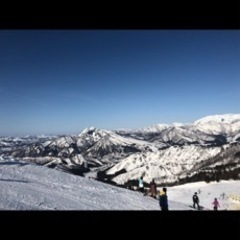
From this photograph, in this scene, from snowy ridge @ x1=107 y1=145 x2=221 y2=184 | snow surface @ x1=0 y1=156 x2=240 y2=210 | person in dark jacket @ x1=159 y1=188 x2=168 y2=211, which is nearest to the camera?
snow surface @ x1=0 y1=156 x2=240 y2=210

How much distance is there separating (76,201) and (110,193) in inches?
86.8

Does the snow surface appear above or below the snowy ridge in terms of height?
above

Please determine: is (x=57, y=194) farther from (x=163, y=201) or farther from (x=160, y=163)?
(x=160, y=163)

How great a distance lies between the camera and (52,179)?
13516 mm

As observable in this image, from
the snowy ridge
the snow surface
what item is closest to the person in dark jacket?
the snow surface

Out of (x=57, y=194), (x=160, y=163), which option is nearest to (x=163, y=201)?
(x=57, y=194)

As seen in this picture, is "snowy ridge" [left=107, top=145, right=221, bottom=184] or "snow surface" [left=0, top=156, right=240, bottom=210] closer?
"snow surface" [left=0, top=156, right=240, bottom=210]

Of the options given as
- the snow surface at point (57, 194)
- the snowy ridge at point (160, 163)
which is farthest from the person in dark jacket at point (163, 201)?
the snowy ridge at point (160, 163)

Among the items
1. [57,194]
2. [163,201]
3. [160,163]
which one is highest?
[57,194]

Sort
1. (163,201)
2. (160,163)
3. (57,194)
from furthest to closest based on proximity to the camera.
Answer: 1. (160,163)
2. (57,194)
3. (163,201)

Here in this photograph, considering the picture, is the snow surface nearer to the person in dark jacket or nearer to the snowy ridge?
the person in dark jacket

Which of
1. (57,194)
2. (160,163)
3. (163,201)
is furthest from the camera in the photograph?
(160,163)
